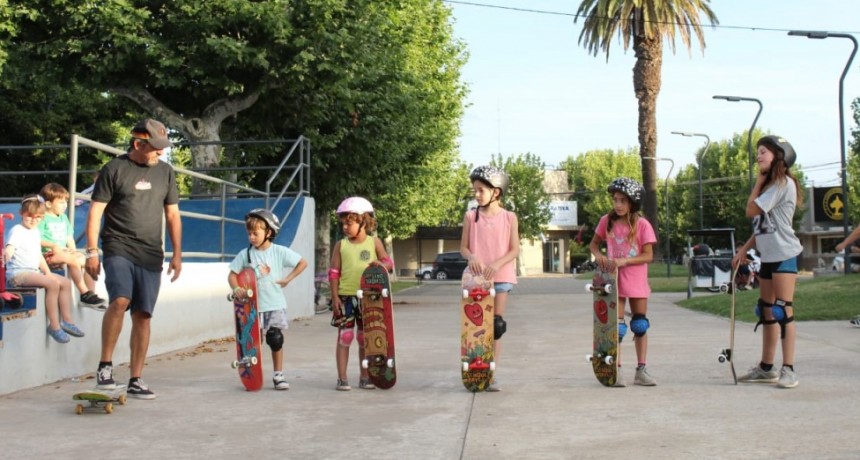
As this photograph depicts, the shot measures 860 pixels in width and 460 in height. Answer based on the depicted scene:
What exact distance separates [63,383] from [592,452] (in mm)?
4903

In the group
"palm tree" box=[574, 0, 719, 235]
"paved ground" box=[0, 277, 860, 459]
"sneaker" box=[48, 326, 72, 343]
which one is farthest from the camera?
"palm tree" box=[574, 0, 719, 235]

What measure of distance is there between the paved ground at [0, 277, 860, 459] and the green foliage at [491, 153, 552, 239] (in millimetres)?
65629

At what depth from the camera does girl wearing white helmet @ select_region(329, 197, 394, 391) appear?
307 inches

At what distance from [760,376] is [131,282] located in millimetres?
4618

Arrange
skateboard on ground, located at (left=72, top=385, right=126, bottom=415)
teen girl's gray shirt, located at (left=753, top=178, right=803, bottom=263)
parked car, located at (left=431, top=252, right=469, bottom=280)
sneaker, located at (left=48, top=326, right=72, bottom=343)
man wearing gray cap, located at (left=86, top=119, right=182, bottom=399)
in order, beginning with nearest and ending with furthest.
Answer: skateboard on ground, located at (left=72, top=385, right=126, bottom=415) → man wearing gray cap, located at (left=86, top=119, right=182, bottom=399) → teen girl's gray shirt, located at (left=753, top=178, right=803, bottom=263) → sneaker, located at (left=48, top=326, right=72, bottom=343) → parked car, located at (left=431, top=252, right=469, bottom=280)

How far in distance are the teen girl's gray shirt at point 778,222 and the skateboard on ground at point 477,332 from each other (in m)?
2.02

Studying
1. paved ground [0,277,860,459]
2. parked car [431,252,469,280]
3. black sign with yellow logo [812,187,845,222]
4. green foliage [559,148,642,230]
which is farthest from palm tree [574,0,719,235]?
green foliage [559,148,642,230]

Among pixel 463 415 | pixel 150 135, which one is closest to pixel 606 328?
pixel 463 415

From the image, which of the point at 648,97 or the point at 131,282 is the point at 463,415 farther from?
the point at 648,97

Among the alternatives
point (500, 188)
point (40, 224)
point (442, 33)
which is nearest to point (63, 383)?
point (40, 224)

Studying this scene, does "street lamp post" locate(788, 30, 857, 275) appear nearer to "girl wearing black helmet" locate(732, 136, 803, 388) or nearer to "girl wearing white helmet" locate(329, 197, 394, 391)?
"girl wearing black helmet" locate(732, 136, 803, 388)

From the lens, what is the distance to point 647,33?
36.3 meters

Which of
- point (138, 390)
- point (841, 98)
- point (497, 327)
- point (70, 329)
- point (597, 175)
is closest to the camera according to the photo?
point (138, 390)

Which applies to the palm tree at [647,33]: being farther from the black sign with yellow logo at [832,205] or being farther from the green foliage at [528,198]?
the green foliage at [528,198]
